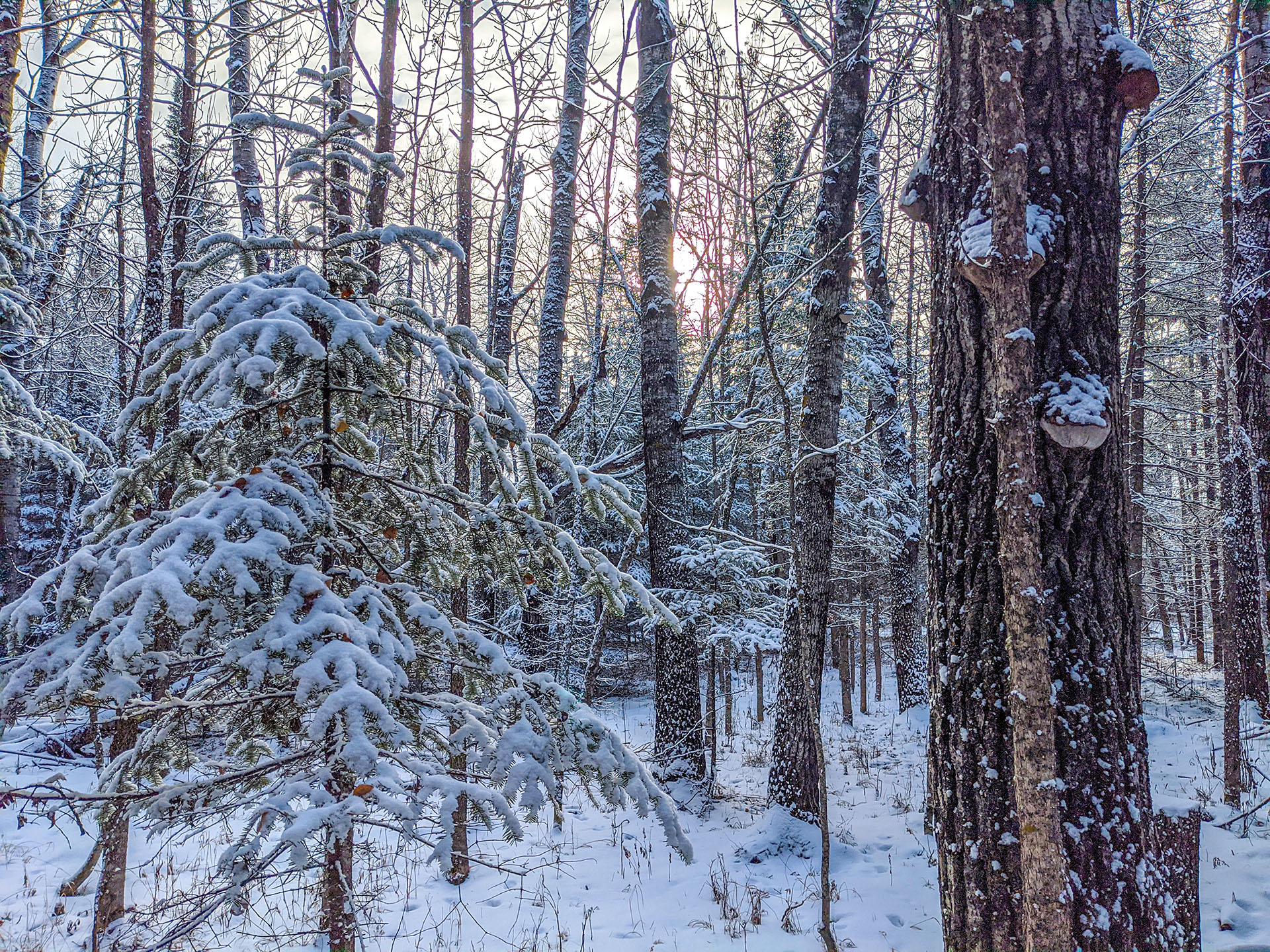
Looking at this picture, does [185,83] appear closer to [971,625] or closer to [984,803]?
[971,625]

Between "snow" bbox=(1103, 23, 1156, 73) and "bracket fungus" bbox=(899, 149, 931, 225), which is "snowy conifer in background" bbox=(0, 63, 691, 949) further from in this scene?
"snow" bbox=(1103, 23, 1156, 73)

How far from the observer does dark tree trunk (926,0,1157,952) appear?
7.55 feet

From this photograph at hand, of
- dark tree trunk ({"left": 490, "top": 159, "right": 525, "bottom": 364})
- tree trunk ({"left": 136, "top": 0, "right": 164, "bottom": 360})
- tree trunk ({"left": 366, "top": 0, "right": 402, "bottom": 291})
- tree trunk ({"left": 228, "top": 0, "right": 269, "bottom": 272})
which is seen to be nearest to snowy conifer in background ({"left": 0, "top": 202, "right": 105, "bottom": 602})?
tree trunk ({"left": 136, "top": 0, "right": 164, "bottom": 360})

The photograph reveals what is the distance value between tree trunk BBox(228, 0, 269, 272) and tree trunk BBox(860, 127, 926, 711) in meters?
9.76

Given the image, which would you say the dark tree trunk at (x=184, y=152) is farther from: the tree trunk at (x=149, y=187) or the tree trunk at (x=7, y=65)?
the tree trunk at (x=7, y=65)

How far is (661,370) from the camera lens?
24.7ft

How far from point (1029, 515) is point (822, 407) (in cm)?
405

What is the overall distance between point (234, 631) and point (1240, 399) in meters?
9.40

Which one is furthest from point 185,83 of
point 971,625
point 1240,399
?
point 1240,399

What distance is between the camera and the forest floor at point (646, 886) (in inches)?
175

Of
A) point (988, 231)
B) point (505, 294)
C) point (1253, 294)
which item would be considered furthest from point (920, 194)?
point (1253, 294)

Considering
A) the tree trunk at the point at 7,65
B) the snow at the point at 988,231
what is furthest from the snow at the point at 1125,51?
the tree trunk at the point at 7,65

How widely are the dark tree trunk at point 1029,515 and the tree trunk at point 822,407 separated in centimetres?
293

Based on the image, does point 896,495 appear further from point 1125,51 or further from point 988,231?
point 988,231
